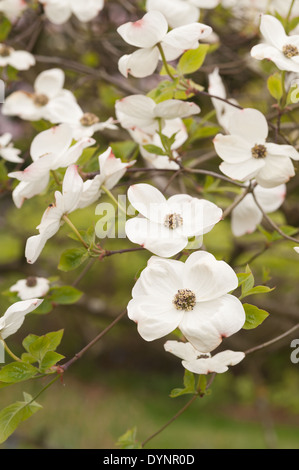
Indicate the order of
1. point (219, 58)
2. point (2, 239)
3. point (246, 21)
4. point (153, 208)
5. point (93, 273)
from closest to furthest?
point (153, 208) < point (246, 21) < point (219, 58) < point (2, 239) < point (93, 273)

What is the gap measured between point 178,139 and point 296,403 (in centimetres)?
299

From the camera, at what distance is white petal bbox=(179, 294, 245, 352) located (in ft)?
1.65

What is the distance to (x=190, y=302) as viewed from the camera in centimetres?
53

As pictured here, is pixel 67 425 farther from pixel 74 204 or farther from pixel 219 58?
pixel 74 204

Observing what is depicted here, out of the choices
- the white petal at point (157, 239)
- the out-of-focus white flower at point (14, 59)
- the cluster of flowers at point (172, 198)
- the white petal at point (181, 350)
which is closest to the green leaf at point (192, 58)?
the cluster of flowers at point (172, 198)

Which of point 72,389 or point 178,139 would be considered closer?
point 178,139

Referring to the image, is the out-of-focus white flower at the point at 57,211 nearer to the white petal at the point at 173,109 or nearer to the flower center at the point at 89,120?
the white petal at the point at 173,109

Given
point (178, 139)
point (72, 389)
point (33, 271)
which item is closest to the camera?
point (178, 139)

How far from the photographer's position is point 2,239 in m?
3.09

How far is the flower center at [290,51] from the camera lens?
640 millimetres

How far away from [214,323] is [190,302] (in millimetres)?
38

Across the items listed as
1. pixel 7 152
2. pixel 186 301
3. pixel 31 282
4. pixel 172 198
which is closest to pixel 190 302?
pixel 186 301

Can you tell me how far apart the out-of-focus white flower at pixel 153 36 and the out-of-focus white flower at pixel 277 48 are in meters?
0.07

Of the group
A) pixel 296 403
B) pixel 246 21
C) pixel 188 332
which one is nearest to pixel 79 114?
pixel 188 332
